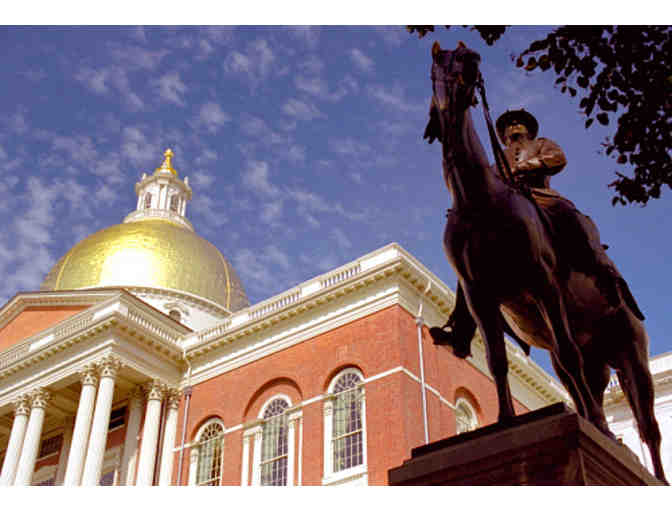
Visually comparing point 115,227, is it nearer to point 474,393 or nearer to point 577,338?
point 474,393

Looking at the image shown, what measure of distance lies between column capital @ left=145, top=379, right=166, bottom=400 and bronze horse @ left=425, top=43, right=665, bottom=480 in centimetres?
2425

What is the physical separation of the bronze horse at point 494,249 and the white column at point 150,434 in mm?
23768

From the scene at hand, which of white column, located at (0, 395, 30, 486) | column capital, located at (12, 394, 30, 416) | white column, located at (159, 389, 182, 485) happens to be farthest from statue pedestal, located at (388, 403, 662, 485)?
column capital, located at (12, 394, 30, 416)

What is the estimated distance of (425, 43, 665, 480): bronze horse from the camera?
5.33m

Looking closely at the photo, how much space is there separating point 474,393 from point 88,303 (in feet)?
55.9

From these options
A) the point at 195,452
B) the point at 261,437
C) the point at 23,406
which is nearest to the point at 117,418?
the point at 23,406

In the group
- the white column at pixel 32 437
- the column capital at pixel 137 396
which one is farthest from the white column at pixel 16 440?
the column capital at pixel 137 396

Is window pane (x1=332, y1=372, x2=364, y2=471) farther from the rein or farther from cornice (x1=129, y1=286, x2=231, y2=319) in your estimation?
the rein

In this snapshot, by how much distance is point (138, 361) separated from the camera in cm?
2842

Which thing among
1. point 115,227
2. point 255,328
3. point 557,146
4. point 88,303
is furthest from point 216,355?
point 557,146

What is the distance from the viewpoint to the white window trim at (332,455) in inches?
901

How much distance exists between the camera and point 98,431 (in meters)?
26.2

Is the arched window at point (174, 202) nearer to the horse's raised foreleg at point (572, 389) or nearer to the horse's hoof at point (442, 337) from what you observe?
the horse's hoof at point (442, 337)

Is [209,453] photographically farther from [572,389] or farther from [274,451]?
[572,389]
